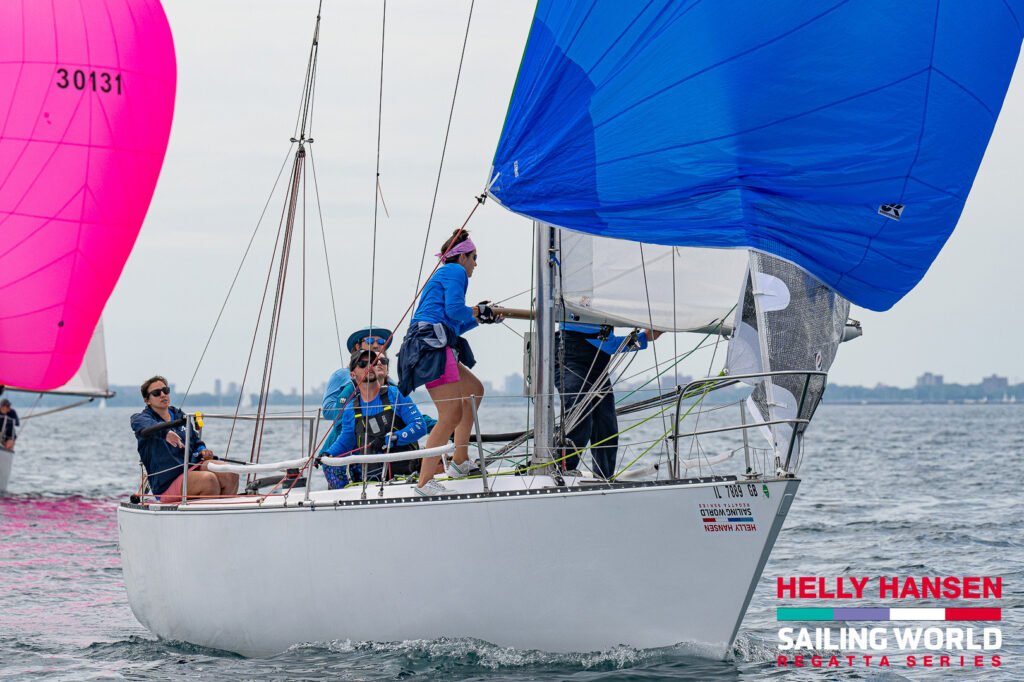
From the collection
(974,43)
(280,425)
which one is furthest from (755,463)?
(280,425)

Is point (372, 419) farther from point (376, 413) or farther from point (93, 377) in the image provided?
point (93, 377)

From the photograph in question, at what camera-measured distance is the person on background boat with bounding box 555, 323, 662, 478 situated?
716cm

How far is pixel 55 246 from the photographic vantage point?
11.7m

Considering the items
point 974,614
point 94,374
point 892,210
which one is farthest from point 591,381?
point 94,374

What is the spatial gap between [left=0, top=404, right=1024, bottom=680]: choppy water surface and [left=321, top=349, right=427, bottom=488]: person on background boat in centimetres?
142

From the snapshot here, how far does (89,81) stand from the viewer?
11820 millimetres

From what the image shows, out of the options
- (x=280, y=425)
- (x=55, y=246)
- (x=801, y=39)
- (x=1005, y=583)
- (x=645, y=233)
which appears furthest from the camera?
(x=280, y=425)

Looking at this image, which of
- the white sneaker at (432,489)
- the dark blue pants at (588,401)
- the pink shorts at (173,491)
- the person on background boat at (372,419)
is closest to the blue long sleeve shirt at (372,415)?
the person on background boat at (372,419)

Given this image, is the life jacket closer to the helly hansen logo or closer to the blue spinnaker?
the blue spinnaker

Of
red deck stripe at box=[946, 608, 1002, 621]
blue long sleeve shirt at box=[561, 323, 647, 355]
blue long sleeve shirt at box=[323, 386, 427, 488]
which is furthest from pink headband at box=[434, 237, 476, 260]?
red deck stripe at box=[946, 608, 1002, 621]

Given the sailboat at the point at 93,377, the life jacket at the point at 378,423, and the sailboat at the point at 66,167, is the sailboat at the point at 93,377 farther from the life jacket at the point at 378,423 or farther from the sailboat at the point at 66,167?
the life jacket at the point at 378,423

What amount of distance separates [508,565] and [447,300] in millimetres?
1499

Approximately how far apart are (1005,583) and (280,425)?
206ft

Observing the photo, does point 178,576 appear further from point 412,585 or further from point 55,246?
point 55,246
